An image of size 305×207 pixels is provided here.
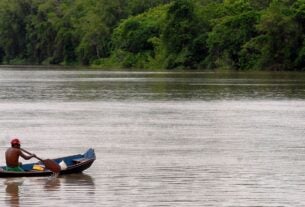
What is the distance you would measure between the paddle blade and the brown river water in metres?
0.26

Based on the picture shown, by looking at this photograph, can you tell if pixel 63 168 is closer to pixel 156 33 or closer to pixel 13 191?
pixel 13 191

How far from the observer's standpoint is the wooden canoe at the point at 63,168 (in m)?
21.4

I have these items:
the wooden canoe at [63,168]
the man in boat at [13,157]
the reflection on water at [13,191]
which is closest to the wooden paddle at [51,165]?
the wooden canoe at [63,168]

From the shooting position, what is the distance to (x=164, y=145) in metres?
29.7

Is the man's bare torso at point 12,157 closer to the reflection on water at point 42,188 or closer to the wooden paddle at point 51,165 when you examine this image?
the reflection on water at point 42,188

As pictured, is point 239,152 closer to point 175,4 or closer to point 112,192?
point 112,192

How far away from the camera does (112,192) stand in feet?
65.3

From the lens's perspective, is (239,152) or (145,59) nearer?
(239,152)

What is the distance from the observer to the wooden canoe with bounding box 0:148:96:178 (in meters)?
21.4

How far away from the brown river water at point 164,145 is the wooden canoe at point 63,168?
6.7 inches

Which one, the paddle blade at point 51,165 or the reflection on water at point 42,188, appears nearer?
the reflection on water at point 42,188

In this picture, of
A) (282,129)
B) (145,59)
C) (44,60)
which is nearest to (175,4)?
(145,59)

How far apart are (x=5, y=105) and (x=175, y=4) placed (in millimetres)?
69802

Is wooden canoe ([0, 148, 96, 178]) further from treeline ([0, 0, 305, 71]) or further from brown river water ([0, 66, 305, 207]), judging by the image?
treeline ([0, 0, 305, 71])
